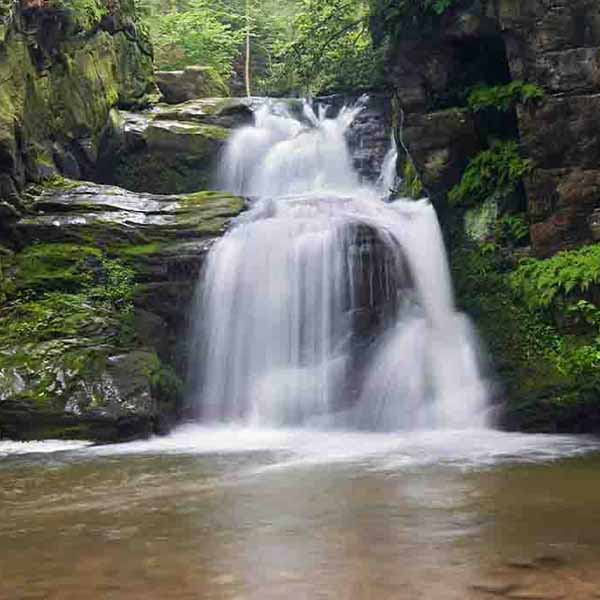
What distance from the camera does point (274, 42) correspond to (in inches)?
1152

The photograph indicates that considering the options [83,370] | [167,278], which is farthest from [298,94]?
[83,370]

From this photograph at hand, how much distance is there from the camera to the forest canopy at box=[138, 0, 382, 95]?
1817 cm

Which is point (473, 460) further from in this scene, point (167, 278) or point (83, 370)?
point (167, 278)

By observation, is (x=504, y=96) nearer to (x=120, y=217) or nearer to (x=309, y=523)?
(x=120, y=217)

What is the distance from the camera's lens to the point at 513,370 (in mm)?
10242

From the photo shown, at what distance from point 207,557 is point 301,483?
233cm

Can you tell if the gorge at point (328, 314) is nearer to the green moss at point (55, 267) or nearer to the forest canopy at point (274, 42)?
the green moss at point (55, 267)

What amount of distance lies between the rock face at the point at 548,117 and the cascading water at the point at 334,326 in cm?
143

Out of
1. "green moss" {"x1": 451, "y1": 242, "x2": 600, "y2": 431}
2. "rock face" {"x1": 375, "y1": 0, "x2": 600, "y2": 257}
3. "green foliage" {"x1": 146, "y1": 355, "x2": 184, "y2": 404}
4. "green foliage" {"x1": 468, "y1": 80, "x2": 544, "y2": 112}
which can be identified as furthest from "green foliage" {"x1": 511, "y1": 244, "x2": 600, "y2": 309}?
"green foliage" {"x1": 146, "y1": 355, "x2": 184, "y2": 404}

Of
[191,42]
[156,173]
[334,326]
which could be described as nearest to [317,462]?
[334,326]

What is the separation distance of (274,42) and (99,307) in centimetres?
2041

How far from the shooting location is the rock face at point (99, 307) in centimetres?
1002

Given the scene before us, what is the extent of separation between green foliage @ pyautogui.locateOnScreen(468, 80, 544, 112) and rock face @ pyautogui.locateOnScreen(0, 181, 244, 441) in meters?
4.49

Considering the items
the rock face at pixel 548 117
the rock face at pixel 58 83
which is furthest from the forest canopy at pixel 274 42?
the rock face at pixel 58 83
